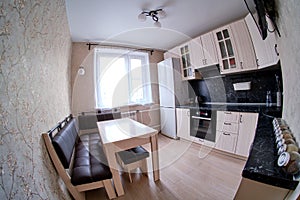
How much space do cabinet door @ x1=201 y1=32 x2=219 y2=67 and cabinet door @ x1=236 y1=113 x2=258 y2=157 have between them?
3.94 feet

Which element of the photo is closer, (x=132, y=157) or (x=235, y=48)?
(x=132, y=157)

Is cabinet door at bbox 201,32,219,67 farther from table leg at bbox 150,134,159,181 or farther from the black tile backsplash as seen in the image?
table leg at bbox 150,134,159,181

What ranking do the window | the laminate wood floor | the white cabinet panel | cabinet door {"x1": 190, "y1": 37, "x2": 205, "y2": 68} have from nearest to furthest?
1. the laminate wood floor
2. cabinet door {"x1": 190, "y1": 37, "x2": 205, "y2": 68}
3. the window
4. the white cabinet panel

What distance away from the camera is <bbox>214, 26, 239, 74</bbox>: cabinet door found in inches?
98.0

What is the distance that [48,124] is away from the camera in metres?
1.31

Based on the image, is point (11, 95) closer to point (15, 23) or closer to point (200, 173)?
point (15, 23)

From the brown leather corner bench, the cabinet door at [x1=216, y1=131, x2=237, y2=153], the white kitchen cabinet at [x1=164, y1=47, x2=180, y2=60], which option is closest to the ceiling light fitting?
the white kitchen cabinet at [x1=164, y1=47, x2=180, y2=60]

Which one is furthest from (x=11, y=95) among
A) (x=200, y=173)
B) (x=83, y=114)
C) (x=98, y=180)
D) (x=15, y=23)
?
(x=83, y=114)

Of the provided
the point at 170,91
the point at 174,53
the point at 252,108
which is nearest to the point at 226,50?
the point at 252,108

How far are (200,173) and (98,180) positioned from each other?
4.86ft

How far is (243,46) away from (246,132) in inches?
57.4

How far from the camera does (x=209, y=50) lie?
9.36 ft

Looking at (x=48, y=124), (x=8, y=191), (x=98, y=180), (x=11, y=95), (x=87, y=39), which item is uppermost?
(x=87, y=39)

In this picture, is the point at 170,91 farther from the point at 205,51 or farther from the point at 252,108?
the point at 252,108
